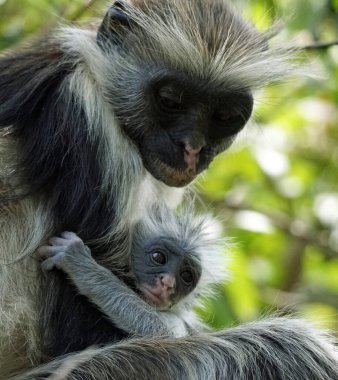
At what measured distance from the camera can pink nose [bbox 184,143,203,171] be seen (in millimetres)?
6367

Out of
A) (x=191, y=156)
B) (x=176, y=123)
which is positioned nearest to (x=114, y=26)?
(x=176, y=123)

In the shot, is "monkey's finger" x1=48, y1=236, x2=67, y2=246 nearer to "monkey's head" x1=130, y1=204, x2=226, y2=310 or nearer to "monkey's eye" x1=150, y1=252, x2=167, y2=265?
"monkey's head" x1=130, y1=204, x2=226, y2=310

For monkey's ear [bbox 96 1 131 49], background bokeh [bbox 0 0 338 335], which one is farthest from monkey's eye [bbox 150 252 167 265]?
background bokeh [bbox 0 0 338 335]

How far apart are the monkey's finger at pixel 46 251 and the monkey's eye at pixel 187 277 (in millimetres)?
1216

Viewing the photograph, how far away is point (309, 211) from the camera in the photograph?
11.3 metres

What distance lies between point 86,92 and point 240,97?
1.03 m

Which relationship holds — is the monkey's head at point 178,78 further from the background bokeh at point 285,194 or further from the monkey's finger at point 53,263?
the background bokeh at point 285,194

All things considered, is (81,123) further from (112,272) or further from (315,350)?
(315,350)

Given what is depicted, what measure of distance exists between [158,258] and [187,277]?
32 cm

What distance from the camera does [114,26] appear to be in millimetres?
6703

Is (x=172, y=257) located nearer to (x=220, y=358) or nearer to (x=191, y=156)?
(x=191, y=156)

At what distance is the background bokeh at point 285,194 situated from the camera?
28.9ft

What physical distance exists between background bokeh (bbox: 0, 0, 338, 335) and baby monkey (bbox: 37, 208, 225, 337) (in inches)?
39.9

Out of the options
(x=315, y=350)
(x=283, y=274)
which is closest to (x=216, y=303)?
(x=283, y=274)
